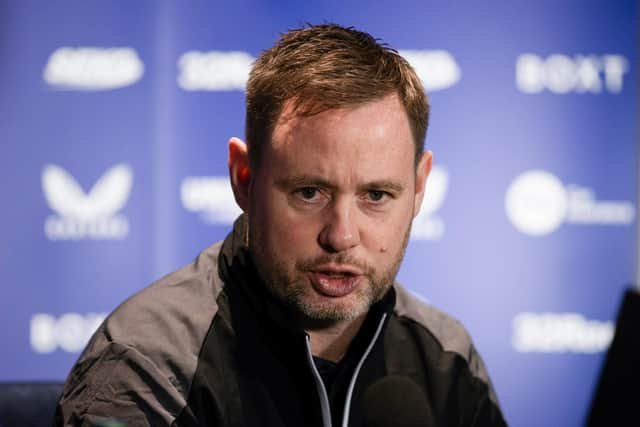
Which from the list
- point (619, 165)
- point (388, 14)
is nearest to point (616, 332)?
point (619, 165)

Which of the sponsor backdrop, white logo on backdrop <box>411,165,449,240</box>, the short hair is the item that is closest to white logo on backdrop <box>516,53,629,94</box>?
the sponsor backdrop

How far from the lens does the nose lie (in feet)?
5.09

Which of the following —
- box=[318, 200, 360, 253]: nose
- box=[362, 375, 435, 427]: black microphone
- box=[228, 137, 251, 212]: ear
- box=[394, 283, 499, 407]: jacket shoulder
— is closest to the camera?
A: box=[318, 200, 360, 253]: nose

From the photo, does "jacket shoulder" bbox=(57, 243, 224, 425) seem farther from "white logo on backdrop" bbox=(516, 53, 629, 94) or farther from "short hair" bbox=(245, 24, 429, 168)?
"white logo on backdrop" bbox=(516, 53, 629, 94)

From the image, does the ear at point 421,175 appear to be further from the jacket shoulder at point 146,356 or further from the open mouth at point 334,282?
the jacket shoulder at point 146,356

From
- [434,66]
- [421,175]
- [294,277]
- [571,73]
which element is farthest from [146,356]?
[571,73]

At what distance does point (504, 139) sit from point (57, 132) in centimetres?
167

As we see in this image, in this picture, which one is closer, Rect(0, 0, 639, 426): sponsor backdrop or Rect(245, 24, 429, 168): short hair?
Rect(245, 24, 429, 168): short hair

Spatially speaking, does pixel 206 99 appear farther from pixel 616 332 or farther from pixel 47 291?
pixel 616 332

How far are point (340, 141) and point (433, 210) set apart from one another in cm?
193

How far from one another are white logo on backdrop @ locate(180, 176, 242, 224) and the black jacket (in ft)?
5.15

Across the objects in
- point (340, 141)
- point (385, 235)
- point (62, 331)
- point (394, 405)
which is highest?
point (340, 141)

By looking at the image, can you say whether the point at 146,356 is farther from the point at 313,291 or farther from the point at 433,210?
the point at 433,210

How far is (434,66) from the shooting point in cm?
349
